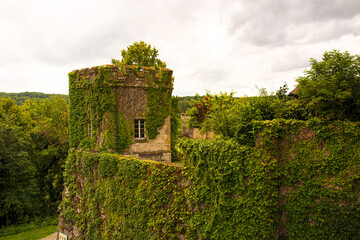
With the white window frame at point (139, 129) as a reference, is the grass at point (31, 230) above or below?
below

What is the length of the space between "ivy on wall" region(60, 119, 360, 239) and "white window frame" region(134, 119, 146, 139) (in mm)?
5287

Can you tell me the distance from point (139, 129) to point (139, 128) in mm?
69

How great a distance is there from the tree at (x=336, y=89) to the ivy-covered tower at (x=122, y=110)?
407 inches

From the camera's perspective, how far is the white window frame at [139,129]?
1532 cm

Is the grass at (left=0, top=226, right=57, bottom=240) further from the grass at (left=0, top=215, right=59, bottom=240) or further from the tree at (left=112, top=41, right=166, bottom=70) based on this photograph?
the tree at (left=112, top=41, right=166, bottom=70)

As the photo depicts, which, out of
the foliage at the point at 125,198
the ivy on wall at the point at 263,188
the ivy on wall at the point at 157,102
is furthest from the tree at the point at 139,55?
the ivy on wall at the point at 263,188

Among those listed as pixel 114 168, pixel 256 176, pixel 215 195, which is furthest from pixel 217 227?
pixel 114 168

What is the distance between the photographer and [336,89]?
251 inches

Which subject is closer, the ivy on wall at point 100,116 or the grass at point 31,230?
the ivy on wall at point 100,116

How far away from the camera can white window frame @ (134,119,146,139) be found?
603 inches

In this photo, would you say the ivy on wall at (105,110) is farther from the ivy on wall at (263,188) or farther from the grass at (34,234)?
the grass at (34,234)

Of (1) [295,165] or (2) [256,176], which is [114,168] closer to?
(2) [256,176]

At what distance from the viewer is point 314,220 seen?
650cm

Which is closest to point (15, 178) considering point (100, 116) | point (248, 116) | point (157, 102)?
point (100, 116)
